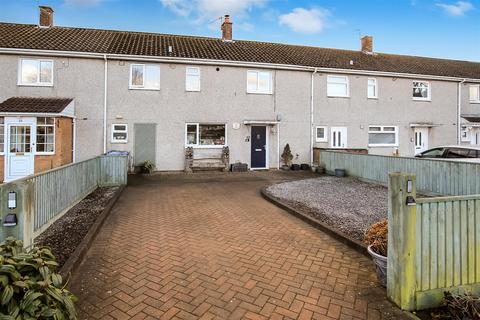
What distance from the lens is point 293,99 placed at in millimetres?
16500

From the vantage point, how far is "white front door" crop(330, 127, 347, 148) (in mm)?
17344

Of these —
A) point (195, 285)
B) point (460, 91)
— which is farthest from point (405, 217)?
point (460, 91)

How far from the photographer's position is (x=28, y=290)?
2.05 m

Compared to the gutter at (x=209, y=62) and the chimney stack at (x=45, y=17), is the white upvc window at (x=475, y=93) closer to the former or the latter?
the gutter at (x=209, y=62)

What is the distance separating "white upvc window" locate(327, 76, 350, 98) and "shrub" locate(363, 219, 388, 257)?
14.3 metres

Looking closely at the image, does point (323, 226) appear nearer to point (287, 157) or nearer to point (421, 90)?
point (287, 157)

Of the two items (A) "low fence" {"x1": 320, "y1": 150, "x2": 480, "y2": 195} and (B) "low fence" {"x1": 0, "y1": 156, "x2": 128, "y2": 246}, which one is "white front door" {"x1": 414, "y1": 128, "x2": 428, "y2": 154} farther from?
(B) "low fence" {"x1": 0, "y1": 156, "x2": 128, "y2": 246}

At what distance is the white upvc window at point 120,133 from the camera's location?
1423 cm

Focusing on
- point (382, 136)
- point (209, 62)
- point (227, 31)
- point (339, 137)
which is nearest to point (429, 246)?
point (209, 62)

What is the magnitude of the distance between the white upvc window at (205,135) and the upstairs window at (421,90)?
41.8 feet

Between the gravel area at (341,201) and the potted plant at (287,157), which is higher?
the potted plant at (287,157)

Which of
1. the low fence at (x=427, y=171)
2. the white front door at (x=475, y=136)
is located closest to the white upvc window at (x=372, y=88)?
the low fence at (x=427, y=171)

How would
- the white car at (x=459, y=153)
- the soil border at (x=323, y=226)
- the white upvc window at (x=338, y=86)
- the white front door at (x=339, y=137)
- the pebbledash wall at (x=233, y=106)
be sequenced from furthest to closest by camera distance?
1. the white front door at (x=339, y=137)
2. the white upvc window at (x=338, y=86)
3. the pebbledash wall at (x=233, y=106)
4. the white car at (x=459, y=153)
5. the soil border at (x=323, y=226)

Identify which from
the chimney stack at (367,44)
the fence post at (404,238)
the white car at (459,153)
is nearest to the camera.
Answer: the fence post at (404,238)
